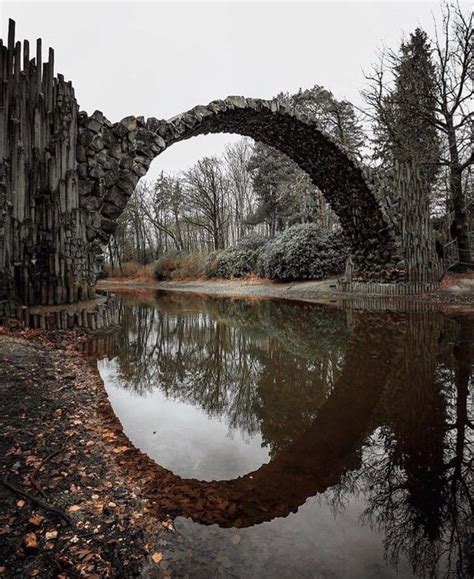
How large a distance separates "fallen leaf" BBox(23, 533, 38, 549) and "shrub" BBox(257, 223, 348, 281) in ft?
48.5

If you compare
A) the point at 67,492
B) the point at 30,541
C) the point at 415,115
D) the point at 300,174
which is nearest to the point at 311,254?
the point at 415,115

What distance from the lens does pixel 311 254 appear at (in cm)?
1560

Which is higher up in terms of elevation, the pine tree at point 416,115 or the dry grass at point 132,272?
the pine tree at point 416,115

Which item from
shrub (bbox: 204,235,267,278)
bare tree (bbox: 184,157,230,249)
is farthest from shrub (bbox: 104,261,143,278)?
shrub (bbox: 204,235,267,278)

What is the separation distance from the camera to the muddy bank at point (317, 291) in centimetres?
1030

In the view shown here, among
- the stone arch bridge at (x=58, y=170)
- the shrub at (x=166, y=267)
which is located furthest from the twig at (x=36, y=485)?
the shrub at (x=166, y=267)

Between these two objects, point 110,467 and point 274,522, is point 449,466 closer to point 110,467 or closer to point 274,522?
point 274,522

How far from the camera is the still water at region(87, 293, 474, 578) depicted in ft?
5.02

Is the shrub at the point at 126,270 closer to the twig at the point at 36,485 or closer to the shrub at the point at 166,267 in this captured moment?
the shrub at the point at 166,267

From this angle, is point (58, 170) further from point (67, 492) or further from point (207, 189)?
point (207, 189)

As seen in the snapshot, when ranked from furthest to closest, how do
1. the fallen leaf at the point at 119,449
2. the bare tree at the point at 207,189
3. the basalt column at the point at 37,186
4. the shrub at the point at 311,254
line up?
the bare tree at the point at 207,189 < the shrub at the point at 311,254 < the basalt column at the point at 37,186 < the fallen leaf at the point at 119,449

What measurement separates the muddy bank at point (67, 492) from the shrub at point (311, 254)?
13.2 meters

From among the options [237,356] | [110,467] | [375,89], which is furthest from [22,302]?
[375,89]

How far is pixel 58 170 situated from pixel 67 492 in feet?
21.6
